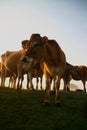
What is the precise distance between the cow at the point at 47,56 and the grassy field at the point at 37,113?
0.75 m

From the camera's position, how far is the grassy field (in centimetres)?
1095

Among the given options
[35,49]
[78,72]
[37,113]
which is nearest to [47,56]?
[35,49]

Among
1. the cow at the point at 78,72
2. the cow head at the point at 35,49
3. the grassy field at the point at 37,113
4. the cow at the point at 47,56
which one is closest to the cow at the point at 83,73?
the cow at the point at 78,72

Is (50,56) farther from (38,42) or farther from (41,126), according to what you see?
(41,126)

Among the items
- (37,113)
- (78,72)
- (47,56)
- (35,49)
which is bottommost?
(37,113)

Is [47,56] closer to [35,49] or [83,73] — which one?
[35,49]

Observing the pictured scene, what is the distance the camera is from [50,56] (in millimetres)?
13680

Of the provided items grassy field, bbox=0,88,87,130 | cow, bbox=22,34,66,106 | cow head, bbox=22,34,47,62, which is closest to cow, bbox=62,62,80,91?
grassy field, bbox=0,88,87,130

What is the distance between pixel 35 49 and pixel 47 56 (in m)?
0.98

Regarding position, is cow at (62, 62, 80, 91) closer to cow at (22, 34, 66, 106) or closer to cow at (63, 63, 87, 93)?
cow at (63, 63, 87, 93)

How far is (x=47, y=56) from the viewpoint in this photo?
44.8ft

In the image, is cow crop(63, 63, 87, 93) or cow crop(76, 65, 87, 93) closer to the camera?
cow crop(63, 63, 87, 93)

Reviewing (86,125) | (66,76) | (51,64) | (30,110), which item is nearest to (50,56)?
(51,64)

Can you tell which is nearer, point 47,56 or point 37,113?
point 37,113
